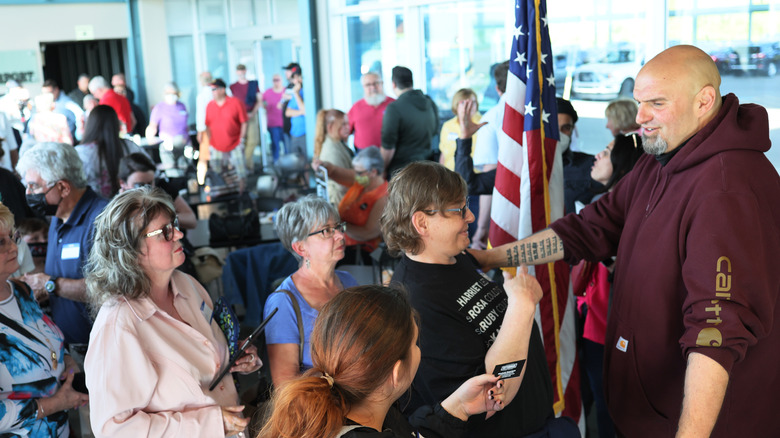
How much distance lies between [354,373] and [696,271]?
105cm

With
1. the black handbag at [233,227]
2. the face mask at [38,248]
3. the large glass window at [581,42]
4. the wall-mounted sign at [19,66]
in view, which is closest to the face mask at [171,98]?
the large glass window at [581,42]

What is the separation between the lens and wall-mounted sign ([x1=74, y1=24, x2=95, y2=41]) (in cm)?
1534

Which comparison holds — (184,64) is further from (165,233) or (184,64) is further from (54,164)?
(165,233)

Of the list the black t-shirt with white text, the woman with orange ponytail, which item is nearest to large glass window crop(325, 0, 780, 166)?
A: the black t-shirt with white text

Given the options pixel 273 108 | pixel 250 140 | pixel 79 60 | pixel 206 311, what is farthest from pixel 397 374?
pixel 79 60

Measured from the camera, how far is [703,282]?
190 centimetres

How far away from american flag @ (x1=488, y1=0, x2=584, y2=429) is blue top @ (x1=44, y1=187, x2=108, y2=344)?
6.25ft

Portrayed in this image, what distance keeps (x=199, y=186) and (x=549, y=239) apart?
4.94 metres

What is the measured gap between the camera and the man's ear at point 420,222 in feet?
7.29

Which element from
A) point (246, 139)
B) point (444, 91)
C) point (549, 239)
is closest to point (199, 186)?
point (444, 91)

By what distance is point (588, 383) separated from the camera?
3801 mm

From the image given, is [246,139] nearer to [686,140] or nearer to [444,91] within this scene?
[444,91]

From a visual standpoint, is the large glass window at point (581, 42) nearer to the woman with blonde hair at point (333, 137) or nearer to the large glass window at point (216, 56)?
the woman with blonde hair at point (333, 137)

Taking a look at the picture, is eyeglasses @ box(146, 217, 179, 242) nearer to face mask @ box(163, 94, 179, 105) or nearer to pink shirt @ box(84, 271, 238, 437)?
pink shirt @ box(84, 271, 238, 437)
